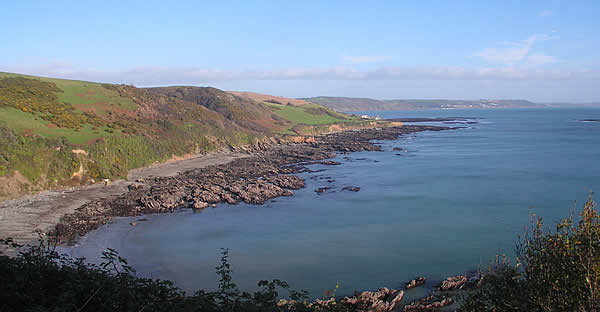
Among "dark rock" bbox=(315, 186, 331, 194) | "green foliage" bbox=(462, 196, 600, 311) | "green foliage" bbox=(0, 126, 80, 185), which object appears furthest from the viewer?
"dark rock" bbox=(315, 186, 331, 194)

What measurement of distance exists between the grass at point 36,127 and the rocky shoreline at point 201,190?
28.0ft

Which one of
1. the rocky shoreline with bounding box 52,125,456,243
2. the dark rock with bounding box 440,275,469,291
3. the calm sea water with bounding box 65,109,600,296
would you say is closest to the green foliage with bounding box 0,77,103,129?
the rocky shoreline with bounding box 52,125,456,243

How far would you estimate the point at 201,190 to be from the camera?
113 feet

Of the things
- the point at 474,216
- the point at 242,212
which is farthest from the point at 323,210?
the point at 474,216

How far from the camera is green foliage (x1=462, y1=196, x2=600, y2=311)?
8258mm

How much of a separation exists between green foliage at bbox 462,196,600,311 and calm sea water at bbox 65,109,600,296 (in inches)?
348

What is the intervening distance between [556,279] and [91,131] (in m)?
44.9

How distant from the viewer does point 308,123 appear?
102375 millimetres

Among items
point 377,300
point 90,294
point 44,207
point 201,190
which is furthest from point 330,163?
point 90,294

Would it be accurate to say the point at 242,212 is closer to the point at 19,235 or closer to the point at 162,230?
the point at 162,230

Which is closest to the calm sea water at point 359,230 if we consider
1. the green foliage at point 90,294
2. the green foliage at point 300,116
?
the green foliage at point 90,294

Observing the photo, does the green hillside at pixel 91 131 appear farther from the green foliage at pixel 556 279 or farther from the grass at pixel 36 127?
the green foliage at pixel 556 279

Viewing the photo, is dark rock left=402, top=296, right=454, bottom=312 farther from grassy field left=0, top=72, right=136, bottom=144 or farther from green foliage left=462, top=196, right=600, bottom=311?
grassy field left=0, top=72, right=136, bottom=144

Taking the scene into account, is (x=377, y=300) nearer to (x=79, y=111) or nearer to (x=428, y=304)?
(x=428, y=304)
